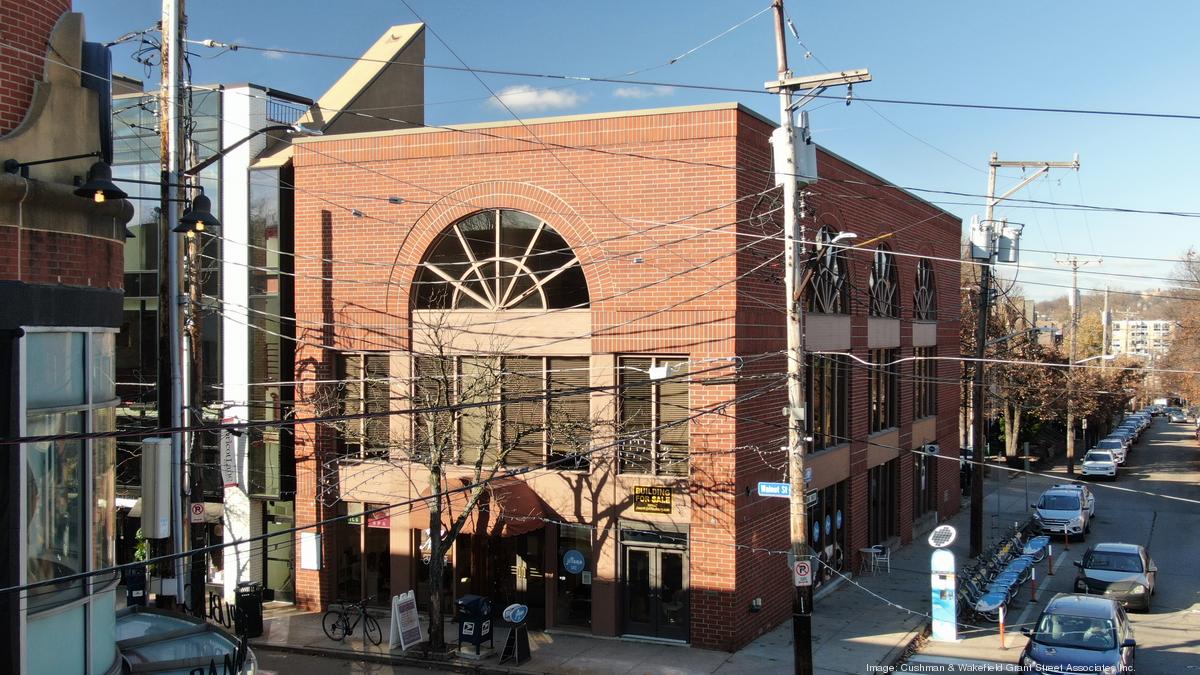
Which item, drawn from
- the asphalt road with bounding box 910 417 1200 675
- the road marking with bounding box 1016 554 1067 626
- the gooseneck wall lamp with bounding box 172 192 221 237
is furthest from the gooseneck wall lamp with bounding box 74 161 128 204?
the road marking with bounding box 1016 554 1067 626

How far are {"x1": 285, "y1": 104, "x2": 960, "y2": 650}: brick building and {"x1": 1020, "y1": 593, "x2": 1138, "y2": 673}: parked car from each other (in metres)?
5.10

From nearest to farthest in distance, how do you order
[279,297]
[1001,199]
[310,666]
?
[310,666]
[279,297]
[1001,199]

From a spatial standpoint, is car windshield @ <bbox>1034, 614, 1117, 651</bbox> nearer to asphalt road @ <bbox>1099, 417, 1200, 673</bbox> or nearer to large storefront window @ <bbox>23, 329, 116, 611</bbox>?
asphalt road @ <bbox>1099, 417, 1200, 673</bbox>

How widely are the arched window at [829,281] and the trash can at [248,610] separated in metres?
13.2

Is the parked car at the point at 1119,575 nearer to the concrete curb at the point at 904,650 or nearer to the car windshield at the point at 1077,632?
the concrete curb at the point at 904,650

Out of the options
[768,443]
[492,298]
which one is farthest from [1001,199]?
[492,298]

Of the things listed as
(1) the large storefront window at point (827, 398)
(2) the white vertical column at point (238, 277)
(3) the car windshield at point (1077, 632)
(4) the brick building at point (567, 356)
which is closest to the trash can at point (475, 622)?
(4) the brick building at point (567, 356)

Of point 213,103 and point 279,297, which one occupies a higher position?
point 213,103

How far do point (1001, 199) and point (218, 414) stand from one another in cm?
2315

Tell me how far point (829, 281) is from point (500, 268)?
8332 millimetres

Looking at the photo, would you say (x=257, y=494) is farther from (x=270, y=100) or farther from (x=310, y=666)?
(x=270, y=100)

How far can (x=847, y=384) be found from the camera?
25172mm

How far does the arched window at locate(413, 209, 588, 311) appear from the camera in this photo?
1988cm

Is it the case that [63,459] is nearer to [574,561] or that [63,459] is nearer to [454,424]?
[454,424]
